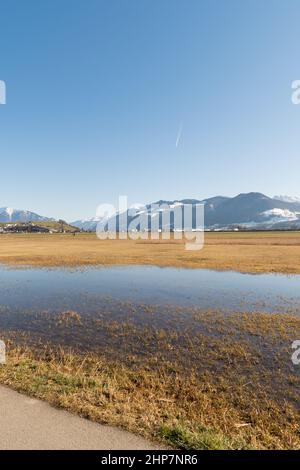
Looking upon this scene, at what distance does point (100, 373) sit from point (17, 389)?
3556 mm

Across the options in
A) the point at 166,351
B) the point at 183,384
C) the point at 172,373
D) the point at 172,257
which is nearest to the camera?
the point at 183,384

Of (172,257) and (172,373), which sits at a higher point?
(172,257)

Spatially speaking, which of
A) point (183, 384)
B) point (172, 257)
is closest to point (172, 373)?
point (183, 384)

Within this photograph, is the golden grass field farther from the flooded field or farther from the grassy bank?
the grassy bank

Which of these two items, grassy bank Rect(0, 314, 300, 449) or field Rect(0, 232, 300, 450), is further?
field Rect(0, 232, 300, 450)

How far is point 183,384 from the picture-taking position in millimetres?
11125

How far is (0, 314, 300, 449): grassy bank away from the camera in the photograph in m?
7.47

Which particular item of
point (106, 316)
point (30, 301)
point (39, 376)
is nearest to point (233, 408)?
point (39, 376)

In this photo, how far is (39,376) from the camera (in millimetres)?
10203

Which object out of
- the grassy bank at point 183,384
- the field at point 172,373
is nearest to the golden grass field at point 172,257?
the field at point 172,373

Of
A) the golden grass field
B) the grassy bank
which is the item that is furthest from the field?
the golden grass field

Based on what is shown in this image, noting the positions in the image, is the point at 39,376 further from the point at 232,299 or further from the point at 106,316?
the point at 232,299

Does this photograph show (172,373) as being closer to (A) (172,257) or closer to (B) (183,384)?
(B) (183,384)

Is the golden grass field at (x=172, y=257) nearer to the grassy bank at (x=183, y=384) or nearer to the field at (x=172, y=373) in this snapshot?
the field at (x=172, y=373)
